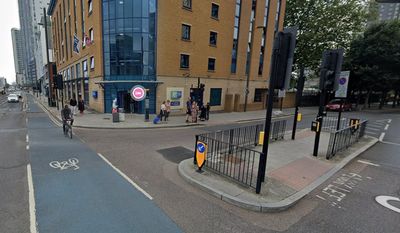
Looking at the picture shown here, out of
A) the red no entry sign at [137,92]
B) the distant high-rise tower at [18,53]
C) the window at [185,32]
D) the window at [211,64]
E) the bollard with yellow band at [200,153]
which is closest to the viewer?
the bollard with yellow band at [200,153]

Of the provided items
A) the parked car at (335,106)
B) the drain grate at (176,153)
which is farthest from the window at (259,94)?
the drain grate at (176,153)

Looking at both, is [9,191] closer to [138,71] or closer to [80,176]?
[80,176]

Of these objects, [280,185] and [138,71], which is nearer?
[280,185]

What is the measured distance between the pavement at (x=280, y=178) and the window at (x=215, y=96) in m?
14.2

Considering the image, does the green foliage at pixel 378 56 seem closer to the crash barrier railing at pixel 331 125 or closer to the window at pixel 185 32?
the crash barrier railing at pixel 331 125

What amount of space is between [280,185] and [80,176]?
5386 mm

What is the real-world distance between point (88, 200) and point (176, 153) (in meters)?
3.92

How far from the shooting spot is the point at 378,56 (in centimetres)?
2606

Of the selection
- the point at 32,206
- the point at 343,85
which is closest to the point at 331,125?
the point at 343,85

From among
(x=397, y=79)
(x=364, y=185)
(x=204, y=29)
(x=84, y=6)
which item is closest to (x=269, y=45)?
(x=204, y=29)

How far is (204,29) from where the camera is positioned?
20672 millimetres

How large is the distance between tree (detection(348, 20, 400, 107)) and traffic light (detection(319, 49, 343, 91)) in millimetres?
26404

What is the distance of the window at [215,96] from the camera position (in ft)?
74.0

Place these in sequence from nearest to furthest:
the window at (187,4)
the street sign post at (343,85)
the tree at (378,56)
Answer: the street sign post at (343,85) < the window at (187,4) < the tree at (378,56)
